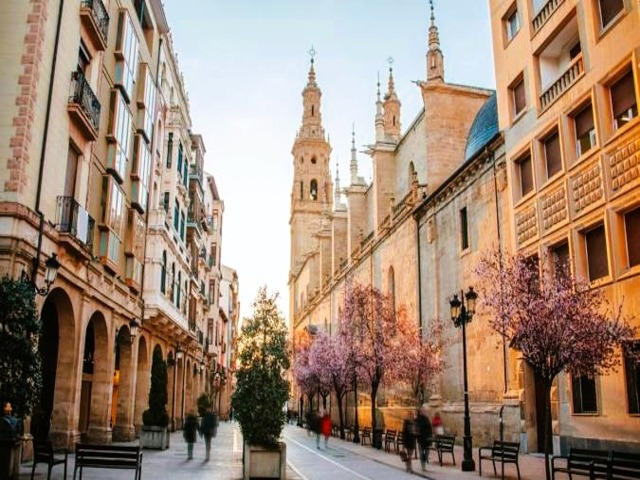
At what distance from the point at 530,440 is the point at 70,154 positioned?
17185 millimetres

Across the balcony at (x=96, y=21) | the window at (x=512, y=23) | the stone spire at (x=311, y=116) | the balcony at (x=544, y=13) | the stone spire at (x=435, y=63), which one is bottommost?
the balcony at (x=96, y=21)

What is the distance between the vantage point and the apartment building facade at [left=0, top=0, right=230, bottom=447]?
15.1 m

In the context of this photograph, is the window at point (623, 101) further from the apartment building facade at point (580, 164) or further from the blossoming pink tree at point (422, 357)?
the blossoming pink tree at point (422, 357)

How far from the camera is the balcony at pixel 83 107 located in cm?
1736

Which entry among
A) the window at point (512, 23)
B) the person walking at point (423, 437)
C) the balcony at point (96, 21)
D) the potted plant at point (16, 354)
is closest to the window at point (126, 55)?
the balcony at point (96, 21)

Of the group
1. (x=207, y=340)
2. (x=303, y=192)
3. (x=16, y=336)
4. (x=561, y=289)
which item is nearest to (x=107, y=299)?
(x=16, y=336)

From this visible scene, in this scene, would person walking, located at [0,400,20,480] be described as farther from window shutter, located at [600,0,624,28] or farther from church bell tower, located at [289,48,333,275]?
church bell tower, located at [289,48,333,275]

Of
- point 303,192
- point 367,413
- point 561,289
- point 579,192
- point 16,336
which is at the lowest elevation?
point 367,413

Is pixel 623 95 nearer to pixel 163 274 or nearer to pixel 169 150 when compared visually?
pixel 163 274

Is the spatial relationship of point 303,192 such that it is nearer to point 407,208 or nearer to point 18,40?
point 407,208

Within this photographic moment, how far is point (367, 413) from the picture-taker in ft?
147

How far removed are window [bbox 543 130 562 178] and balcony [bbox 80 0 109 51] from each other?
1454 cm

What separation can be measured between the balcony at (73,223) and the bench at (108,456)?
677cm

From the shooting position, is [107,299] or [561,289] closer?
[561,289]
